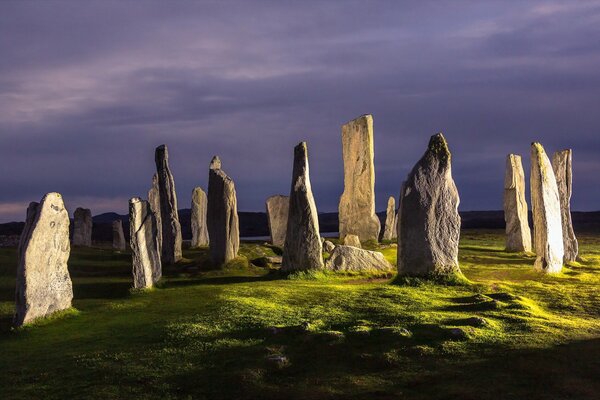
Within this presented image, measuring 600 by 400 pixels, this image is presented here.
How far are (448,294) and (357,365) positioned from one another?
7959 millimetres

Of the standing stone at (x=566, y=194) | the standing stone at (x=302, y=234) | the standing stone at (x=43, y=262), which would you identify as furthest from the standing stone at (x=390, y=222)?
the standing stone at (x=43, y=262)

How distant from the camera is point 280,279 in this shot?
24.0m

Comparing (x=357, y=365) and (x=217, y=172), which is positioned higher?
(x=217, y=172)

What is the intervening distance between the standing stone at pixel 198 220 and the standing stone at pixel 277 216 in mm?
4175

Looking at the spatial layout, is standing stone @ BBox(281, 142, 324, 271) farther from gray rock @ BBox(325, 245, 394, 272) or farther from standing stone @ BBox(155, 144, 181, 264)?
standing stone @ BBox(155, 144, 181, 264)

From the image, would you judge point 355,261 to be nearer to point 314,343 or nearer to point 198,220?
point 314,343

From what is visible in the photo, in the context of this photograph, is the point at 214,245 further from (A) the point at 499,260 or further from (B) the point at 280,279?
(A) the point at 499,260

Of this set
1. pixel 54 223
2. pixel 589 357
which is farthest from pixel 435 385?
pixel 54 223

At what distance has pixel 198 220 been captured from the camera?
3906cm

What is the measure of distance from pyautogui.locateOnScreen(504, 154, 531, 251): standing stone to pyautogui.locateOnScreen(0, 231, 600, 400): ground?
12.4 meters

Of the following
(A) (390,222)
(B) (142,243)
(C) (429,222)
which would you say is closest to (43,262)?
(B) (142,243)

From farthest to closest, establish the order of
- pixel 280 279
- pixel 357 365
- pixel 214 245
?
pixel 214 245
pixel 280 279
pixel 357 365

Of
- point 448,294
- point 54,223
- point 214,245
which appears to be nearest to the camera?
Result: point 54,223

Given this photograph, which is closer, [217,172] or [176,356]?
[176,356]
